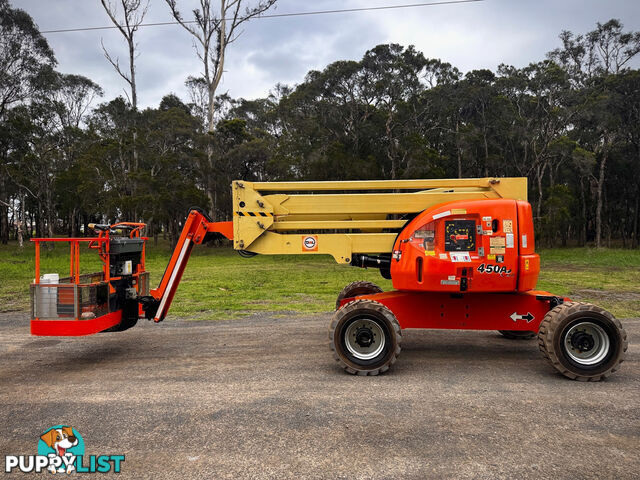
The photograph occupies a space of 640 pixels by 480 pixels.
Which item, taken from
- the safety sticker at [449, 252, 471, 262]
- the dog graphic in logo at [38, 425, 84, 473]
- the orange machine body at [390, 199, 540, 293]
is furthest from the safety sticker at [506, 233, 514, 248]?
the dog graphic in logo at [38, 425, 84, 473]

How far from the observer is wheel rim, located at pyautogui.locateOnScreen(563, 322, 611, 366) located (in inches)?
231

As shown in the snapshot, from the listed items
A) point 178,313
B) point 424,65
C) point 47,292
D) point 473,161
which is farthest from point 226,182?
point 47,292

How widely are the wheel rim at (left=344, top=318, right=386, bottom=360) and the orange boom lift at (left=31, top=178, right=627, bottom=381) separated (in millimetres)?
14

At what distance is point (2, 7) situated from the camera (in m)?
35.0

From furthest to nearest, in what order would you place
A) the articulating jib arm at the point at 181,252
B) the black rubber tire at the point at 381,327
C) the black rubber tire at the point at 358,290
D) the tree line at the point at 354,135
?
the tree line at the point at 354,135 < the black rubber tire at the point at 358,290 < the articulating jib arm at the point at 181,252 < the black rubber tire at the point at 381,327

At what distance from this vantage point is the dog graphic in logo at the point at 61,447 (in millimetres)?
3930

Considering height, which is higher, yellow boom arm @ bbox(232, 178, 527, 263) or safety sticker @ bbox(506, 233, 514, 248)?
yellow boom arm @ bbox(232, 178, 527, 263)

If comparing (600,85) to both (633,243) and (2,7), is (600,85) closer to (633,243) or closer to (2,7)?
(633,243)

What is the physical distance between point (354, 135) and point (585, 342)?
32217mm

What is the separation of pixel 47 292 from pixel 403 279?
16.6 feet

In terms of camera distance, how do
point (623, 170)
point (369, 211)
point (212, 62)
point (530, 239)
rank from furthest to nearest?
point (623, 170), point (212, 62), point (369, 211), point (530, 239)

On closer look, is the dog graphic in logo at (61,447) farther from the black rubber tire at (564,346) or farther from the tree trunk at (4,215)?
the tree trunk at (4,215)

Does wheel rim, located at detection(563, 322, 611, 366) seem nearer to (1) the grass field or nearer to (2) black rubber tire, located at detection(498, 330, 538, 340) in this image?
(2) black rubber tire, located at detection(498, 330, 538, 340)

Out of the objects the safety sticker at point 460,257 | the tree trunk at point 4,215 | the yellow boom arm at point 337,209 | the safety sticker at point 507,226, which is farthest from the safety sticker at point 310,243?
the tree trunk at point 4,215
